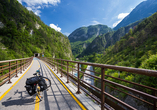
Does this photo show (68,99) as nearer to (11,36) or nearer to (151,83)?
(151,83)

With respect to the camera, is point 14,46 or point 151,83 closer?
point 151,83

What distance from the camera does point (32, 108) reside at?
2.82 metres

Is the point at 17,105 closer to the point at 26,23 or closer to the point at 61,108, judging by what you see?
the point at 61,108

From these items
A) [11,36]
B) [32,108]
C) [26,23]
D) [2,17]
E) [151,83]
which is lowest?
[151,83]

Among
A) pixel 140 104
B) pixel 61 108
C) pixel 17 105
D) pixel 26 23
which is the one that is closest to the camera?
pixel 61 108

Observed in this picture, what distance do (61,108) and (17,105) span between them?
5.20 feet

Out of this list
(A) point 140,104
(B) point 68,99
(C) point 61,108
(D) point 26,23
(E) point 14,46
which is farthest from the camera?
(D) point 26,23

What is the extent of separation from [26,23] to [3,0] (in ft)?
54.5

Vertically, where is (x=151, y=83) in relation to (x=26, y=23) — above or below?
below

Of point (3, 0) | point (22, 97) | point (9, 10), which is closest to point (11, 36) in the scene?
point (9, 10)

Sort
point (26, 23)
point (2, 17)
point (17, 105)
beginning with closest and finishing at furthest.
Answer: point (17, 105) → point (2, 17) → point (26, 23)

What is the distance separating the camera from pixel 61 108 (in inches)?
109

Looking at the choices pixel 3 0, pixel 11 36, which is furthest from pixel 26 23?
pixel 11 36

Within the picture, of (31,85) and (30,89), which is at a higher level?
(31,85)
